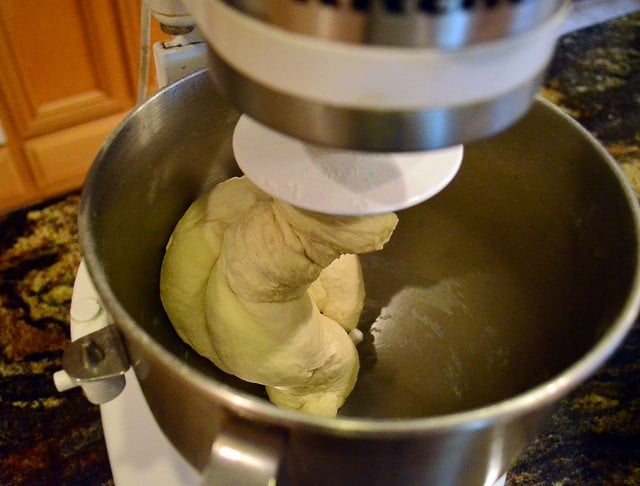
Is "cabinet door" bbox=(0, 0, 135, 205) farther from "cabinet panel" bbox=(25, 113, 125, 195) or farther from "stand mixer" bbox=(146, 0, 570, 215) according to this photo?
"stand mixer" bbox=(146, 0, 570, 215)

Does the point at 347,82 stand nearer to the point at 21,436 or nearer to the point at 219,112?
the point at 219,112

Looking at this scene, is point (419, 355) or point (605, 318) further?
point (419, 355)

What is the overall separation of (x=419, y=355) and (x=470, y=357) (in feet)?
0.21

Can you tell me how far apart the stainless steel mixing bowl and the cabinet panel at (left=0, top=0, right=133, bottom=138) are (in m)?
0.45

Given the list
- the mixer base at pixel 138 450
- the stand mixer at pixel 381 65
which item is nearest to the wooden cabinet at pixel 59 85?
the mixer base at pixel 138 450

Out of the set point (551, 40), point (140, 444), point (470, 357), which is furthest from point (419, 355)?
point (551, 40)

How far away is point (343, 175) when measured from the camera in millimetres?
397

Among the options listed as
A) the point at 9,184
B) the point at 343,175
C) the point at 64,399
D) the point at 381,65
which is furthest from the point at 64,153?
the point at 381,65

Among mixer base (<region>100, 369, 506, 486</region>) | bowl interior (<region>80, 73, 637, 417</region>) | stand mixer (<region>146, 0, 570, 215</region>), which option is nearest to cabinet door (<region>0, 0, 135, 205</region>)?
bowl interior (<region>80, 73, 637, 417</region>)

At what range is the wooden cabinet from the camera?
949 mm

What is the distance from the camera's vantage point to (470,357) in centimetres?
69

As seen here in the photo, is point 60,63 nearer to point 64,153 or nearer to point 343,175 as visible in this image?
point 64,153

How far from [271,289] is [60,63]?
0.66m

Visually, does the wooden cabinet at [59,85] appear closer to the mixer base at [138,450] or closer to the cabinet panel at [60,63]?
A: the cabinet panel at [60,63]
